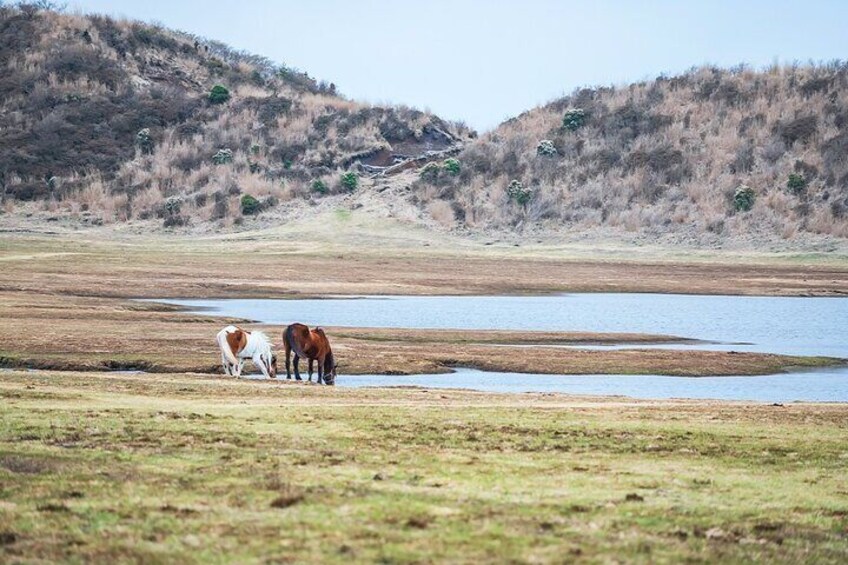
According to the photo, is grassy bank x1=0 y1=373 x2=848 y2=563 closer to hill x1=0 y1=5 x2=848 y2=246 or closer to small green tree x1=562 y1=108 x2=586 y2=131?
hill x1=0 y1=5 x2=848 y2=246

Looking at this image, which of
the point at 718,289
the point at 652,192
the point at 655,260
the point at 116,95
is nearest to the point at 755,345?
the point at 718,289

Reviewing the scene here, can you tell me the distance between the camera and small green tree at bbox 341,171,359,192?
359ft

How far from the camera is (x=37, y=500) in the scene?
12.7 meters

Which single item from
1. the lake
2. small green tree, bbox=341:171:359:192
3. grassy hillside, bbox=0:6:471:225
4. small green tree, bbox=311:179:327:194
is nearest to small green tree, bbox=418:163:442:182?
small green tree, bbox=341:171:359:192

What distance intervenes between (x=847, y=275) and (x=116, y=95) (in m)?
76.0

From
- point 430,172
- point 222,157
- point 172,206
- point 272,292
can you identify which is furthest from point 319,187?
point 272,292

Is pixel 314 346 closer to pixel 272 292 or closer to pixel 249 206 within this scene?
pixel 272 292

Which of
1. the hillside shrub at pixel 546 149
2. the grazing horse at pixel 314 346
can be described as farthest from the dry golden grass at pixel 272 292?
the hillside shrub at pixel 546 149

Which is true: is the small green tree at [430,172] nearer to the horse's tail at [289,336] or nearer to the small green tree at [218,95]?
the small green tree at [218,95]

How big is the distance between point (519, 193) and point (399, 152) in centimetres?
2032

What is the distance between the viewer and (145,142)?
11906 centimetres

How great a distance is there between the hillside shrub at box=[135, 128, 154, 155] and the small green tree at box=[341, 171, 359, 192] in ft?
66.9

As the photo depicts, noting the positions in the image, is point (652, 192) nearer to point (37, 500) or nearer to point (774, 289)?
point (774, 289)

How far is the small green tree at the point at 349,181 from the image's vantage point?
359ft
